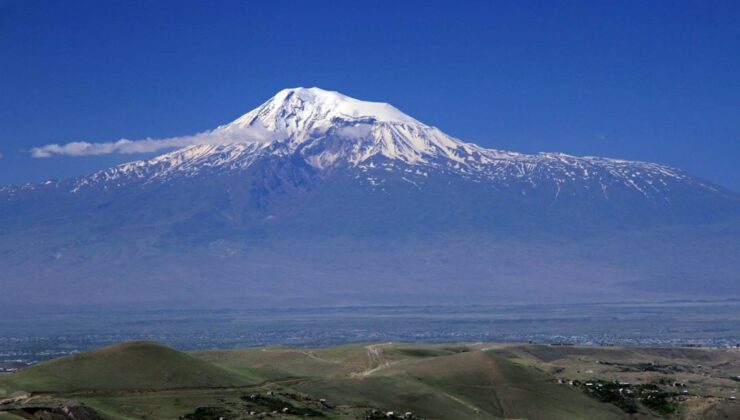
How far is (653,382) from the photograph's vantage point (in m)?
100

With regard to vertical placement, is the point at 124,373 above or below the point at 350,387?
above

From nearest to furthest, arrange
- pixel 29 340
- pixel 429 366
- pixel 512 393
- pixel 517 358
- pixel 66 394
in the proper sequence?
pixel 66 394
pixel 512 393
pixel 429 366
pixel 517 358
pixel 29 340

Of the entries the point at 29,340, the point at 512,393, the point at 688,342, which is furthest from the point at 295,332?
the point at 512,393

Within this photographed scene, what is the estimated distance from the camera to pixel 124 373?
74.5m

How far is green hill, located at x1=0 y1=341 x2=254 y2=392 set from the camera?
230 feet

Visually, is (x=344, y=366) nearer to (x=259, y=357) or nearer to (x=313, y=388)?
(x=259, y=357)

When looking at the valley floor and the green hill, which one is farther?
the green hill

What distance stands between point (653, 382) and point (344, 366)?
2447cm

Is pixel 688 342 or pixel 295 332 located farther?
pixel 295 332

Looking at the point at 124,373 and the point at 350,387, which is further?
the point at 350,387

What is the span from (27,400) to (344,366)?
39.1 meters

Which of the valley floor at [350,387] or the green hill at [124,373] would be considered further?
the green hill at [124,373]

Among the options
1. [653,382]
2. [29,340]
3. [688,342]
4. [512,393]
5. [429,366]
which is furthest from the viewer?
[29,340]

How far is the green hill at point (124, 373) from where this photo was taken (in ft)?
230
